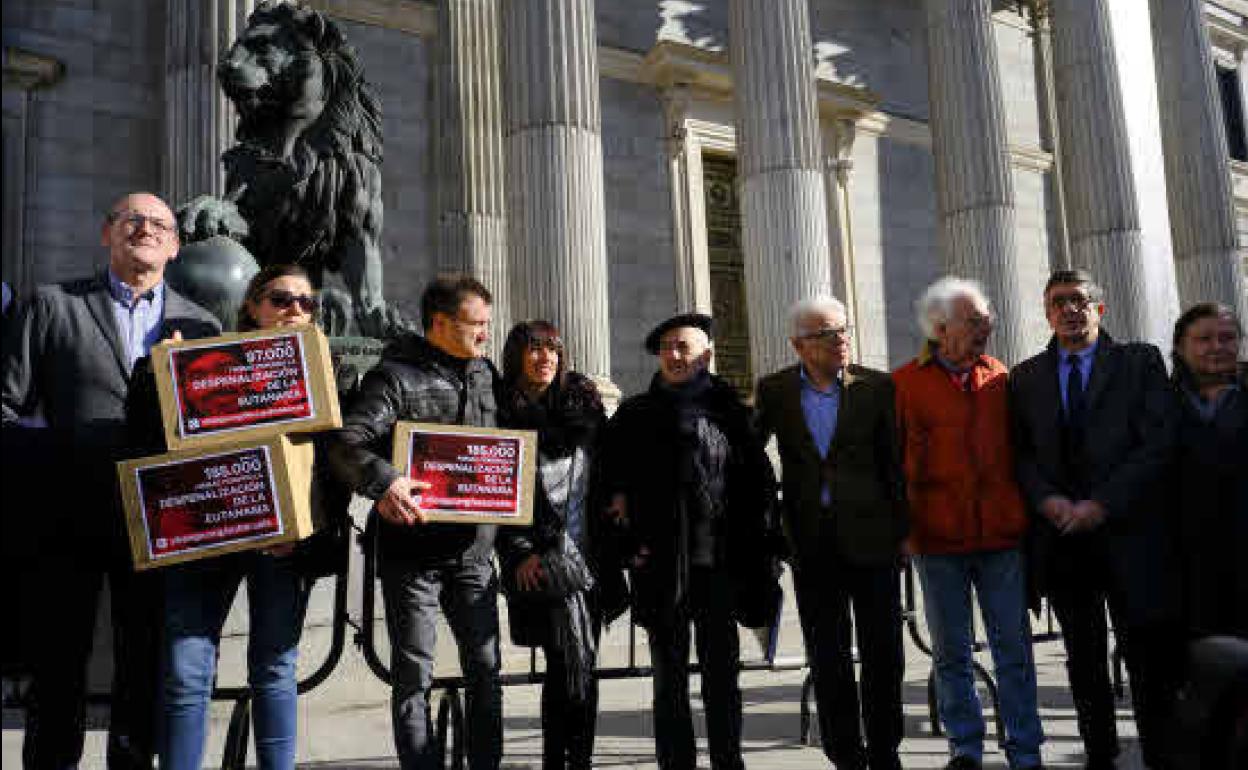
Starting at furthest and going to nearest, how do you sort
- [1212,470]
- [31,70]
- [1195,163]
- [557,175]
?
1. [1195,163]
2. [31,70]
3. [557,175]
4. [1212,470]

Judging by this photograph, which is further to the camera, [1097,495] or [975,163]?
[975,163]

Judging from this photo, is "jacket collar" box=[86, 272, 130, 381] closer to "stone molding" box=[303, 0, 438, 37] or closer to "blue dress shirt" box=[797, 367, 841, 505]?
"blue dress shirt" box=[797, 367, 841, 505]

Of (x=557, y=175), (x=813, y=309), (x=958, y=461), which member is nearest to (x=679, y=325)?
(x=813, y=309)

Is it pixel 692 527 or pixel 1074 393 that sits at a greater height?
pixel 1074 393

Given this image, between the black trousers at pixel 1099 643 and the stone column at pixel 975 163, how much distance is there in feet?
40.6

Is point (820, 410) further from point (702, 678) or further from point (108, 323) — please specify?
point (108, 323)

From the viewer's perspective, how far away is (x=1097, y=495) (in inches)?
171

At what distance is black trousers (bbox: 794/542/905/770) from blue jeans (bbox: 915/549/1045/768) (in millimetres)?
199

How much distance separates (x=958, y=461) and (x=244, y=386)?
2934 mm

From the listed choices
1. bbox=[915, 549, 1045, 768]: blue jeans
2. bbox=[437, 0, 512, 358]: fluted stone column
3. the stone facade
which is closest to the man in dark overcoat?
bbox=[915, 549, 1045, 768]: blue jeans

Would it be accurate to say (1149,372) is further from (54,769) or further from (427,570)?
(54,769)

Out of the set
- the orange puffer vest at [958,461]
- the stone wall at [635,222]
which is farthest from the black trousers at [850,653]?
the stone wall at [635,222]

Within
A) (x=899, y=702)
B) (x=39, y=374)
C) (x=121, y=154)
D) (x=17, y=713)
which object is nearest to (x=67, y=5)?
(x=121, y=154)

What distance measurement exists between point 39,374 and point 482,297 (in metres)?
1.59
